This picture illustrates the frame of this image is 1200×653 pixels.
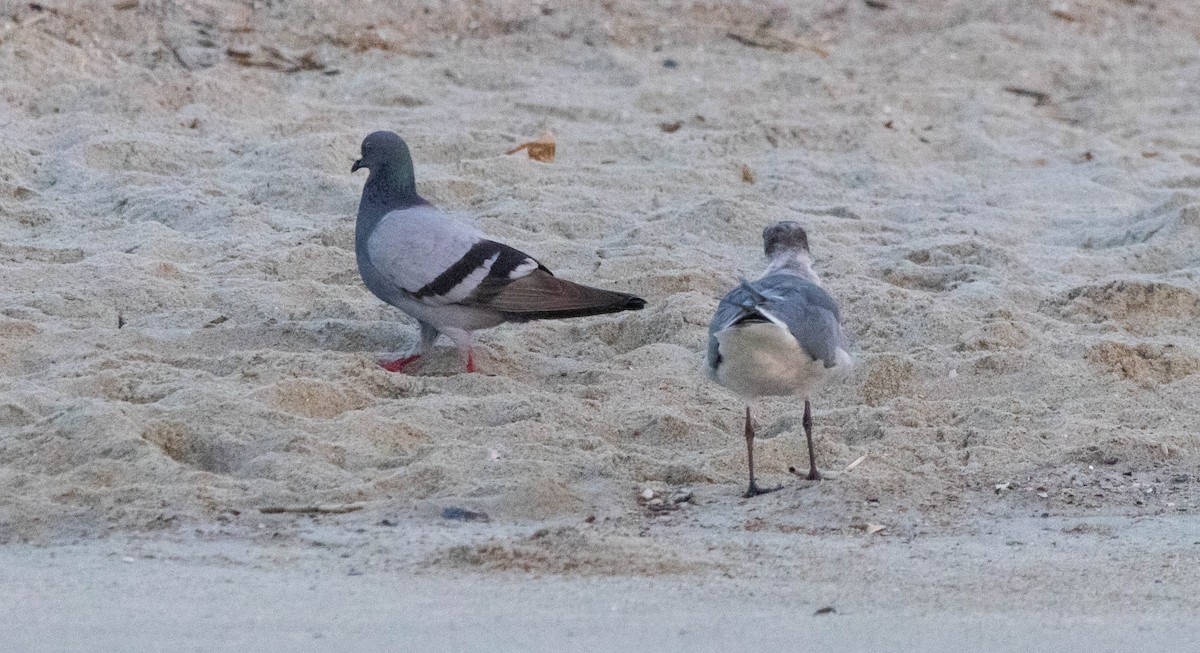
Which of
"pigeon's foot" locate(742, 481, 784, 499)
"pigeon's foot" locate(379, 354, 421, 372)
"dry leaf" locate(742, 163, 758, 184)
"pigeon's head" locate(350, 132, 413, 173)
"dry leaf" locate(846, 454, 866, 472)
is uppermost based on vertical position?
"pigeon's head" locate(350, 132, 413, 173)

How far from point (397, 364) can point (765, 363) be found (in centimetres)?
155

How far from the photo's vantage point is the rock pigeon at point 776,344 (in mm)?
4750

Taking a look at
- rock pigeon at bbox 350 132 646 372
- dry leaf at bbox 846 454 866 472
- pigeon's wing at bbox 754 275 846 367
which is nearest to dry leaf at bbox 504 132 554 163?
rock pigeon at bbox 350 132 646 372

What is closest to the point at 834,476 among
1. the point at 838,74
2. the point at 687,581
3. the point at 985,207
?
the point at 687,581

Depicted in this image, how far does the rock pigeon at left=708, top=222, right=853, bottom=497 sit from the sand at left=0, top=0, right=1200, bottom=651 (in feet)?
0.83

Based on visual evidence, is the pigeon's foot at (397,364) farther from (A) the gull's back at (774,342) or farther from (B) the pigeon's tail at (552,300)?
(A) the gull's back at (774,342)

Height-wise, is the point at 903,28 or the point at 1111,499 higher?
the point at 903,28

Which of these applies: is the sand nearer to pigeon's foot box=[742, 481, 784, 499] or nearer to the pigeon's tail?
pigeon's foot box=[742, 481, 784, 499]

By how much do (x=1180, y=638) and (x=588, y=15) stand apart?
24.6ft

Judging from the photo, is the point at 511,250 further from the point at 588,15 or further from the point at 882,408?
the point at 588,15

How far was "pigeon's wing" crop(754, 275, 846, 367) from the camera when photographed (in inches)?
191

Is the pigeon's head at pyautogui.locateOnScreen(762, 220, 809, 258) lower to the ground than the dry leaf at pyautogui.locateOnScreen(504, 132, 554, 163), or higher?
higher

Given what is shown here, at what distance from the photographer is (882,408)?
5.48 m

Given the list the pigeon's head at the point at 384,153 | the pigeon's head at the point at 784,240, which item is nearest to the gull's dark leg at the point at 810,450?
the pigeon's head at the point at 784,240
